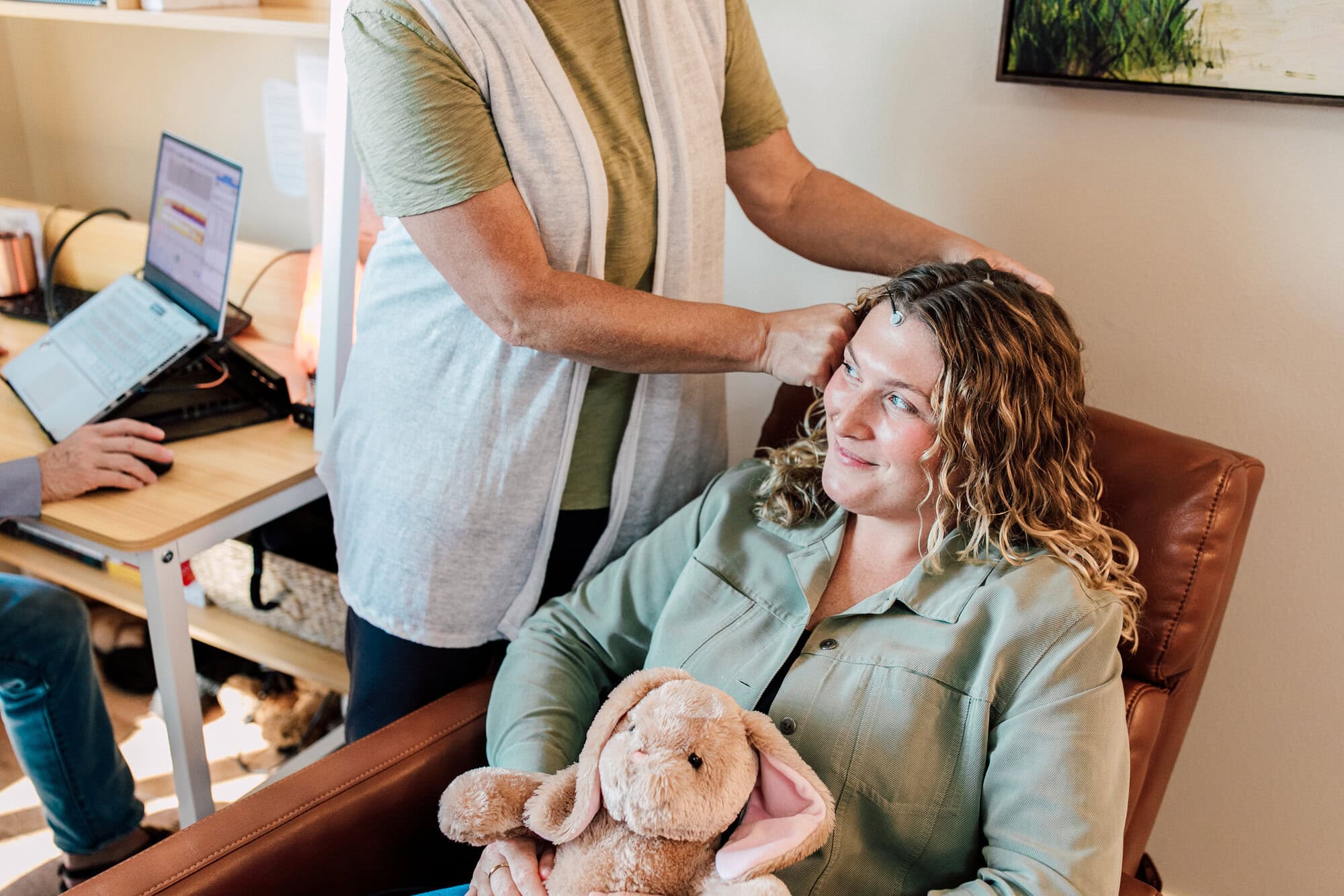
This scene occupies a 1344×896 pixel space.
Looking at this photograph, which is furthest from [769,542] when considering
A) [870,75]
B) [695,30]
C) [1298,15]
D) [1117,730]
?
[1298,15]

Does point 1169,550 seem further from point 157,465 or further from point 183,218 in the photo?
point 183,218

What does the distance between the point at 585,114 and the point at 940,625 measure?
27.3 inches

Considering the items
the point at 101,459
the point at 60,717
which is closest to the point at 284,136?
the point at 101,459

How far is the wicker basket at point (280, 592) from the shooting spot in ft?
6.36

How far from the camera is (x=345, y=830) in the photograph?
1.21m

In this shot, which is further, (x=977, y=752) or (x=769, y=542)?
(x=769, y=542)

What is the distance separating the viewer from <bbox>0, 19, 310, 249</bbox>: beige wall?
2.33 meters

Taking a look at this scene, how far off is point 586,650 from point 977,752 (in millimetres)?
519

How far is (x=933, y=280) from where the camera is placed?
1.17 m

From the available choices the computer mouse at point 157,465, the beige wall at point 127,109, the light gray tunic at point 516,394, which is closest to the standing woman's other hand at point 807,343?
the light gray tunic at point 516,394

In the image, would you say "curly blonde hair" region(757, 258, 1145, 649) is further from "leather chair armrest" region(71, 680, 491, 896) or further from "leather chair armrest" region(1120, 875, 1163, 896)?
"leather chair armrest" region(71, 680, 491, 896)

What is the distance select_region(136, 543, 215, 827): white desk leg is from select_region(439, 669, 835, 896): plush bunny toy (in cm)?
68

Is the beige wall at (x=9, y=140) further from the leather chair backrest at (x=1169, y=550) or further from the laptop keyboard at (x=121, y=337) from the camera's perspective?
the leather chair backrest at (x=1169, y=550)

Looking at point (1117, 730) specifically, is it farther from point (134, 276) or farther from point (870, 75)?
point (134, 276)
